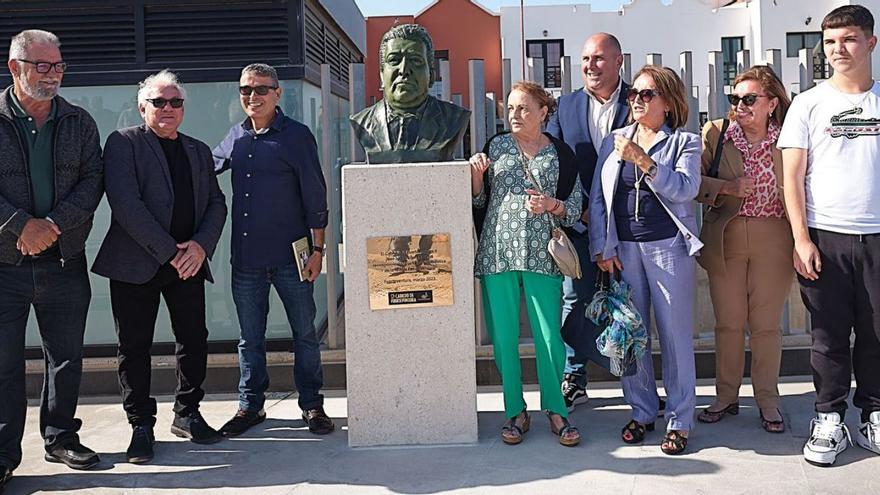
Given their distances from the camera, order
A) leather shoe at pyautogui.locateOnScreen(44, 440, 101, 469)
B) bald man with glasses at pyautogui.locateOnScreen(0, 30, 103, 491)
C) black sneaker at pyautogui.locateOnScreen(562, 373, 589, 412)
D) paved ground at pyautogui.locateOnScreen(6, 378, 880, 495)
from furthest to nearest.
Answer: black sneaker at pyautogui.locateOnScreen(562, 373, 589, 412) < leather shoe at pyautogui.locateOnScreen(44, 440, 101, 469) < bald man with glasses at pyautogui.locateOnScreen(0, 30, 103, 491) < paved ground at pyautogui.locateOnScreen(6, 378, 880, 495)

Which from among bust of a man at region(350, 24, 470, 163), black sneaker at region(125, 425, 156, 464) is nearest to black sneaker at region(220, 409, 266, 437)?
black sneaker at region(125, 425, 156, 464)

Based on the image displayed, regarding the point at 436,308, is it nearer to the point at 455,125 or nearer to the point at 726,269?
the point at 455,125

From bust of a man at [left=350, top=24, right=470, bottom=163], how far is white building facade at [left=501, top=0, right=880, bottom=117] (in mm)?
23087

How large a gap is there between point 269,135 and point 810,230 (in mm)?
2857

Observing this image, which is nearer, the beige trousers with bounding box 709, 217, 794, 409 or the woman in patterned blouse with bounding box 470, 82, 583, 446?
the woman in patterned blouse with bounding box 470, 82, 583, 446

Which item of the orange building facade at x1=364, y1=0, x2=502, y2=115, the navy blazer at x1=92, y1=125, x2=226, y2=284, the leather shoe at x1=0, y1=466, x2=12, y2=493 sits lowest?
the leather shoe at x1=0, y1=466, x2=12, y2=493

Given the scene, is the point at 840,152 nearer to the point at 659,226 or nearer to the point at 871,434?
the point at 659,226

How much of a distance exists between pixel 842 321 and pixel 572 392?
1.55 m

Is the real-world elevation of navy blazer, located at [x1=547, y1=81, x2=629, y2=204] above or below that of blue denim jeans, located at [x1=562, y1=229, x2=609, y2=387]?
above

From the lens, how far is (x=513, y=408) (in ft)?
14.2

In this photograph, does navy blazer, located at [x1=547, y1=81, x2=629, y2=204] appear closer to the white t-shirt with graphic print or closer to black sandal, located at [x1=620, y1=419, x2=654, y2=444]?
the white t-shirt with graphic print

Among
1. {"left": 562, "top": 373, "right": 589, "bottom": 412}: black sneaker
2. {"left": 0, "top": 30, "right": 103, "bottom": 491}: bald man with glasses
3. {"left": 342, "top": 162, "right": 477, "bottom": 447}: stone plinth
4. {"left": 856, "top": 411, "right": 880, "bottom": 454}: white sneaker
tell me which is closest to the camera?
{"left": 0, "top": 30, "right": 103, "bottom": 491}: bald man with glasses

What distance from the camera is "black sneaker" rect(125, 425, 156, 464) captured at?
13.8 feet

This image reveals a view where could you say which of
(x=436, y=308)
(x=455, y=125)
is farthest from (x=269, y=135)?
(x=436, y=308)
